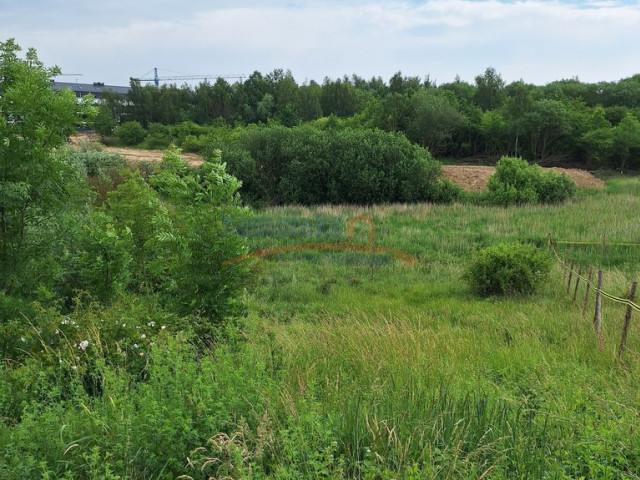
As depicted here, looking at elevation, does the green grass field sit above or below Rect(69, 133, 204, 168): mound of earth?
below

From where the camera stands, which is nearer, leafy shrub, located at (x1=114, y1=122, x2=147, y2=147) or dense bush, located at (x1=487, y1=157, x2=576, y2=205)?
dense bush, located at (x1=487, y1=157, x2=576, y2=205)

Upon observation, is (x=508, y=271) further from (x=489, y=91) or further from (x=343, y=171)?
(x=489, y=91)

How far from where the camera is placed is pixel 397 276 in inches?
511

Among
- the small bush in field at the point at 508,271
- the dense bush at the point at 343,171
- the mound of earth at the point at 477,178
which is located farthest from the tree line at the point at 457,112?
the small bush in field at the point at 508,271

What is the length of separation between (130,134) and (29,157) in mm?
48643

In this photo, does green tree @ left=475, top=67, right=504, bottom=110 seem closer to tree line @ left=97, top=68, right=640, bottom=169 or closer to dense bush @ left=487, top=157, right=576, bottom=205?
tree line @ left=97, top=68, right=640, bottom=169

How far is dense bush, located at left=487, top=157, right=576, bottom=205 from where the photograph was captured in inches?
975

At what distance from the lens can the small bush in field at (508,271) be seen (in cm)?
1102

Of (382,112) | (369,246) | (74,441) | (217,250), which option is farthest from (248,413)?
(382,112)

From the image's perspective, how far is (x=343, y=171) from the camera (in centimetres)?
2675

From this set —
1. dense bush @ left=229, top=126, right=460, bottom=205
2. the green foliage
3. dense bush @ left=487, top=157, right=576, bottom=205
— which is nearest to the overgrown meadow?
the green foliage

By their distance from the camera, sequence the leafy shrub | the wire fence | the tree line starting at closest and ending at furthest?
1. the wire fence
2. the tree line
3. the leafy shrub

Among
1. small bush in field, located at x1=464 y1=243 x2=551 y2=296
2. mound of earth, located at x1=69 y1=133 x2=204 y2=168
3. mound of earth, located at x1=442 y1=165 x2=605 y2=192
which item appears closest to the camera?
small bush in field, located at x1=464 y1=243 x2=551 y2=296

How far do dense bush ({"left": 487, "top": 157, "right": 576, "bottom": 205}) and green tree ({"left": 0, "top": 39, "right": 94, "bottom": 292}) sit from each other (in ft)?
72.5
